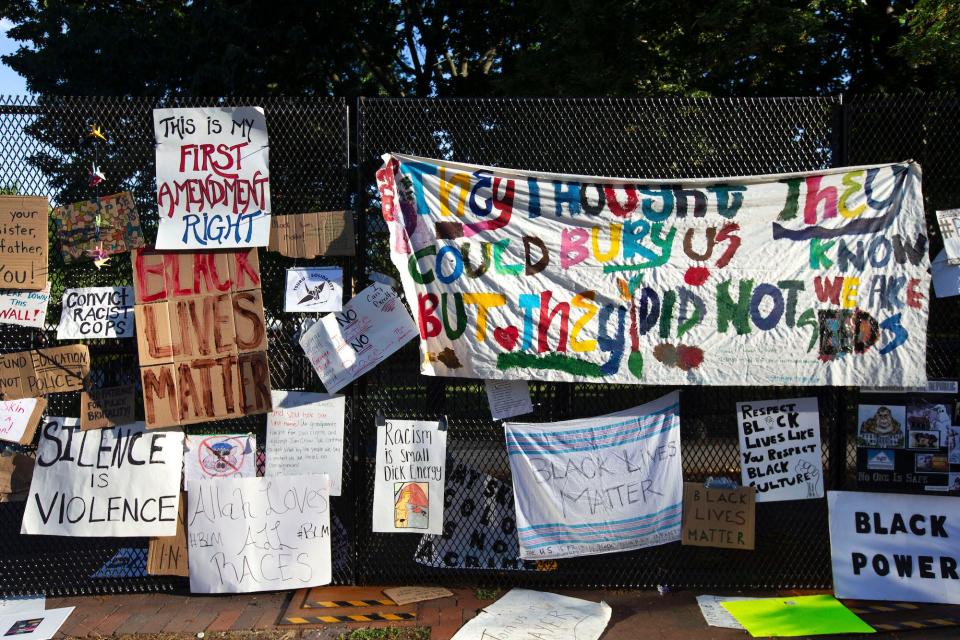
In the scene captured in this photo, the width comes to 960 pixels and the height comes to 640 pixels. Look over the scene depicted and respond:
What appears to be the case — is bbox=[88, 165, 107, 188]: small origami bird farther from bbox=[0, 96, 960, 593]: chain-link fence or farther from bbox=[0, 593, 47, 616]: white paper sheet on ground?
bbox=[0, 593, 47, 616]: white paper sheet on ground

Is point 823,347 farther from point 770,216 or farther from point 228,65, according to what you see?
point 228,65

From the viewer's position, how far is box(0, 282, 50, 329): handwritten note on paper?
4.55m

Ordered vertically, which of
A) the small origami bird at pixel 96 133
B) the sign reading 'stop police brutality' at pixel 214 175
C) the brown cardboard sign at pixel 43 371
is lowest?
the brown cardboard sign at pixel 43 371

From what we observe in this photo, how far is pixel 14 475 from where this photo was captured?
15.1 ft

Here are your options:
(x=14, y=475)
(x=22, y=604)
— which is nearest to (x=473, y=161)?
(x=14, y=475)

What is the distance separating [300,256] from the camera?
15.0 feet

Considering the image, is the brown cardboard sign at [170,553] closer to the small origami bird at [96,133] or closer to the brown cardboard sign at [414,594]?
the brown cardboard sign at [414,594]

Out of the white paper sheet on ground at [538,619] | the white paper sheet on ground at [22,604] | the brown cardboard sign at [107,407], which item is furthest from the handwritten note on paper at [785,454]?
the white paper sheet on ground at [22,604]

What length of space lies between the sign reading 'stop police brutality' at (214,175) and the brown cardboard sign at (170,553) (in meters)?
1.73

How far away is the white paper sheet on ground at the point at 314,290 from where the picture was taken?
4.55 metres

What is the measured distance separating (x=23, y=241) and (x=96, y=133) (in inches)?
32.5

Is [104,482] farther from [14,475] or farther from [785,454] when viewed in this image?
[785,454]

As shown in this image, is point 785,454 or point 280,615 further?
point 785,454

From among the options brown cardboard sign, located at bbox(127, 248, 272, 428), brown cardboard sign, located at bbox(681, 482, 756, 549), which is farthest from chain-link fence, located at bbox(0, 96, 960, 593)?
brown cardboard sign, located at bbox(681, 482, 756, 549)
